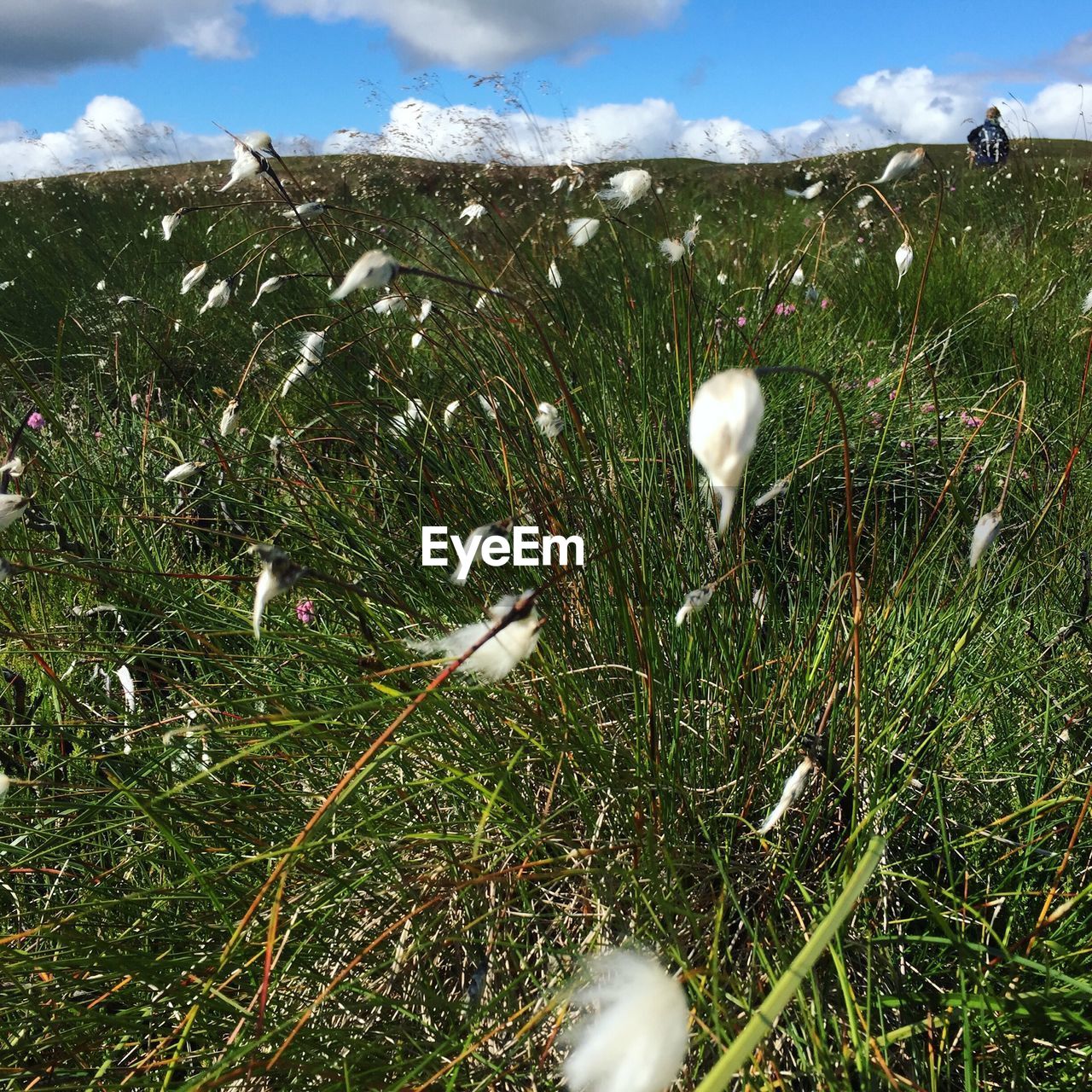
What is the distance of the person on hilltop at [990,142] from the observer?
8555 mm

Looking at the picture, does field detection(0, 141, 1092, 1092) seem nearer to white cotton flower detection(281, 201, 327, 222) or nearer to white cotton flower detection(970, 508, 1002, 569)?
white cotton flower detection(281, 201, 327, 222)

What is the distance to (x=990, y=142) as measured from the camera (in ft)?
28.7

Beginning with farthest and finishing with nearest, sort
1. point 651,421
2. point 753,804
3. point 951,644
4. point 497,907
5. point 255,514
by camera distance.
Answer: point 255,514, point 651,421, point 951,644, point 753,804, point 497,907

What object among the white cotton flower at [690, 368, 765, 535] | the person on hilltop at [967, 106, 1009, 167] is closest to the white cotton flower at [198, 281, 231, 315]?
the white cotton flower at [690, 368, 765, 535]

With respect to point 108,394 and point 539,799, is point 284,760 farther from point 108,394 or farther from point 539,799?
point 108,394

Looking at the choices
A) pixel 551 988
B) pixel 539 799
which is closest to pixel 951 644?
pixel 539 799

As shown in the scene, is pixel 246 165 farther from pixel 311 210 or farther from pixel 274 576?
pixel 274 576

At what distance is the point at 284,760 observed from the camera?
58.8 inches

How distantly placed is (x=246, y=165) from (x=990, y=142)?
9373mm

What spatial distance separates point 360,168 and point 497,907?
12.8 meters

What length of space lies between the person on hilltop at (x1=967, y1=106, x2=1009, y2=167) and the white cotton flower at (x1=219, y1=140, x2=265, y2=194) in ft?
26.4

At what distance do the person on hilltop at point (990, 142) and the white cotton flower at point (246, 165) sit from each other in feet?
26.4

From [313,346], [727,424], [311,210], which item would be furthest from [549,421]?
[727,424]

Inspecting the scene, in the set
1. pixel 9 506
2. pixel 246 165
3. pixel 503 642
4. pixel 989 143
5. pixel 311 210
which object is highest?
pixel 989 143
